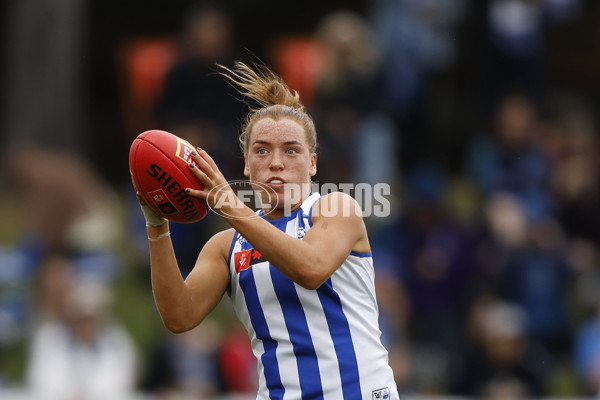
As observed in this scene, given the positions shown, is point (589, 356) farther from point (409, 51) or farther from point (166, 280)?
point (166, 280)

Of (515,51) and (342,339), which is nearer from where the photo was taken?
(342,339)

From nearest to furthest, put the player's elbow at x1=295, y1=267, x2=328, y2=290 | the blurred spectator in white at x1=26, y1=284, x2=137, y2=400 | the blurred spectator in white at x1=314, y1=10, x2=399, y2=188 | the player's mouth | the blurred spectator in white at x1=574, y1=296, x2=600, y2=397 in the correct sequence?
1. the player's elbow at x1=295, y1=267, x2=328, y2=290
2. the player's mouth
3. the blurred spectator in white at x1=26, y1=284, x2=137, y2=400
4. the blurred spectator in white at x1=574, y1=296, x2=600, y2=397
5. the blurred spectator in white at x1=314, y1=10, x2=399, y2=188

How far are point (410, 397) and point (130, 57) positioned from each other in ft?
19.6

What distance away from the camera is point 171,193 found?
4109 mm

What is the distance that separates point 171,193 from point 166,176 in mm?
70

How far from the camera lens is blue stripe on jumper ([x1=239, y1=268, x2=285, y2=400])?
4352 millimetres

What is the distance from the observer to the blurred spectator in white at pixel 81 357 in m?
8.80

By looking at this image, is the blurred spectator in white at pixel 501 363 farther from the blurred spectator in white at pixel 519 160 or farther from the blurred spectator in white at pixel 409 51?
the blurred spectator in white at pixel 409 51

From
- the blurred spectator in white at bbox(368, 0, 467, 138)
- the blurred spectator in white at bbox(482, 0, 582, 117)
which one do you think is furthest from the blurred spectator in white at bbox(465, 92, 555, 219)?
the blurred spectator in white at bbox(368, 0, 467, 138)

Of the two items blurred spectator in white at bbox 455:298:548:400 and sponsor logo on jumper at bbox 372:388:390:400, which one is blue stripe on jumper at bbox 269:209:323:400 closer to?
sponsor logo on jumper at bbox 372:388:390:400

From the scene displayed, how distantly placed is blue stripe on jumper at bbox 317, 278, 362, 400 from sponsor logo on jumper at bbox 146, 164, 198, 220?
2.19 feet

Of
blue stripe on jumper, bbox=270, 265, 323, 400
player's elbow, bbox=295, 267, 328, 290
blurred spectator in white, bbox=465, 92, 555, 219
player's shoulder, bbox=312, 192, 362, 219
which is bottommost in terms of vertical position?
blue stripe on jumper, bbox=270, 265, 323, 400

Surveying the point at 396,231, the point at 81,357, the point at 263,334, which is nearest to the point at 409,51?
the point at 396,231

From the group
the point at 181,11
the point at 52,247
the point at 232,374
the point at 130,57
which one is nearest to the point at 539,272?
the point at 232,374
